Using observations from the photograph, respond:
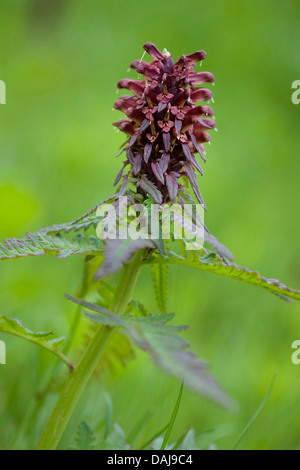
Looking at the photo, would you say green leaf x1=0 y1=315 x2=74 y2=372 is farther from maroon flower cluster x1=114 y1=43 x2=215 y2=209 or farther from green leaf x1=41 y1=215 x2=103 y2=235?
maroon flower cluster x1=114 y1=43 x2=215 y2=209

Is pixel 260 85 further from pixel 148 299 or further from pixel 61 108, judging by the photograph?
pixel 148 299

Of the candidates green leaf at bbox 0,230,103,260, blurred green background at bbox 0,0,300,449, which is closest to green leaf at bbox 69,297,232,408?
blurred green background at bbox 0,0,300,449

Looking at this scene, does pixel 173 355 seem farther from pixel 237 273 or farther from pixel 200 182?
pixel 200 182

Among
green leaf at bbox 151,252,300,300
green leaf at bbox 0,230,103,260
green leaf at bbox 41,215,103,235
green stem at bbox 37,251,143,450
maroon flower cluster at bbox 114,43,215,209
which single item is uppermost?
maroon flower cluster at bbox 114,43,215,209

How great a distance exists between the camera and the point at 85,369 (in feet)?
2.43

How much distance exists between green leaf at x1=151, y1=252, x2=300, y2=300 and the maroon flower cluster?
9cm

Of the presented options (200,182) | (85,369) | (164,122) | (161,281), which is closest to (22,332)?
(85,369)

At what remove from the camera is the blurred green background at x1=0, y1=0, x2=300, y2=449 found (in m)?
1.34

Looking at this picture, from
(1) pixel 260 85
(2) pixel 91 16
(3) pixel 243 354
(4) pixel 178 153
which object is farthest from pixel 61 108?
(4) pixel 178 153

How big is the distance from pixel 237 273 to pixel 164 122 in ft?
0.78

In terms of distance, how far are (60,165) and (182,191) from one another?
5.67ft

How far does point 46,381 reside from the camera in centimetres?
120

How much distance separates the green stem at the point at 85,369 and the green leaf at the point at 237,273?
7 cm

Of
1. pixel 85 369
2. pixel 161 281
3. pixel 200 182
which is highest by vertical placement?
pixel 200 182
